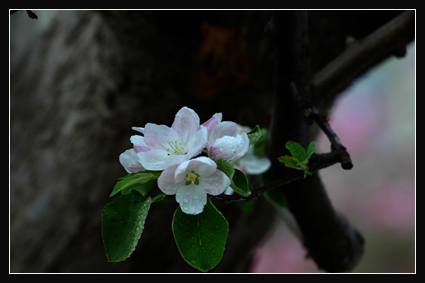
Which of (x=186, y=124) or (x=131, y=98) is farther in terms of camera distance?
(x=131, y=98)

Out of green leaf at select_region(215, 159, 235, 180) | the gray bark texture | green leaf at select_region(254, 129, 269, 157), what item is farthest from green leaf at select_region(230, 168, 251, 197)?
the gray bark texture

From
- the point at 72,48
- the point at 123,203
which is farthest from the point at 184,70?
the point at 123,203

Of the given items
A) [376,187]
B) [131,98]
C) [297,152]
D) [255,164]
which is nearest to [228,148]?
[297,152]

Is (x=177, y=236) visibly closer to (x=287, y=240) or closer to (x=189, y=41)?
(x=189, y=41)

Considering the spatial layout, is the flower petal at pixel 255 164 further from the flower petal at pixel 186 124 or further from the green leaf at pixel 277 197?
the flower petal at pixel 186 124

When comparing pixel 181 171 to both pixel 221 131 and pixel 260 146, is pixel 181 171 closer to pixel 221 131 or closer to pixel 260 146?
pixel 221 131

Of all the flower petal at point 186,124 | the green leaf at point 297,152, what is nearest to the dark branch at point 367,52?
the green leaf at point 297,152

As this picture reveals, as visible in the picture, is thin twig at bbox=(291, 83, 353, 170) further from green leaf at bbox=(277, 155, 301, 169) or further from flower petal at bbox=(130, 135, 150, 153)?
flower petal at bbox=(130, 135, 150, 153)

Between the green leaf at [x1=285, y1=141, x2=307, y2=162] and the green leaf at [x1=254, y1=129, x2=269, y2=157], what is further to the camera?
the green leaf at [x1=254, y1=129, x2=269, y2=157]
